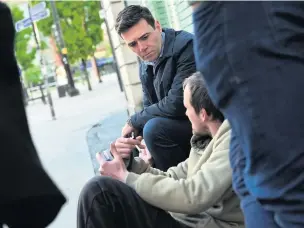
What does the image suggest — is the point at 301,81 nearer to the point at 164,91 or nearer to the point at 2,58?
the point at 2,58

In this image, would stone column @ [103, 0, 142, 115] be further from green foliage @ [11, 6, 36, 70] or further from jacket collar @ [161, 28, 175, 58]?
green foliage @ [11, 6, 36, 70]

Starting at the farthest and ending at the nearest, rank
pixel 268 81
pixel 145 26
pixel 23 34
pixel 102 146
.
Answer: pixel 23 34, pixel 102 146, pixel 145 26, pixel 268 81

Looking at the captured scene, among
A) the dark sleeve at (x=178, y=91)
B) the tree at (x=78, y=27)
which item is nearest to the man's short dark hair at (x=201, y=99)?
the dark sleeve at (x=178, y=91)

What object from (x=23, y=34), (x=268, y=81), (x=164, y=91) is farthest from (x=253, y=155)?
(x=23, y=34)

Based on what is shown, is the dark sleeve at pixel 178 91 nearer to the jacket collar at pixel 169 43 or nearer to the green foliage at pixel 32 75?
the jacket collar at pixel 169 43

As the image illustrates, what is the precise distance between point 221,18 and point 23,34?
27696 millimetres

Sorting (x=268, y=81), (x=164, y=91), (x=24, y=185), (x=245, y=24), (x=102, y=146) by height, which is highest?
(x=245, y=24)

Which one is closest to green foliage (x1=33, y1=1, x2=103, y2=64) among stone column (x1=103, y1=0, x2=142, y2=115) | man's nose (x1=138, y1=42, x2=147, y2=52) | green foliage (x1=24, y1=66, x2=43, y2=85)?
green foliage (x1=24, y1=66, x2=43, y2=85)

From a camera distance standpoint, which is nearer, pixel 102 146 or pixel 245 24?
pixel 245 24

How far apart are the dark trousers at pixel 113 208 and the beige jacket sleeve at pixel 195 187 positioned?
0.05m

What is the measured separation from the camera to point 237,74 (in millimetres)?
1041

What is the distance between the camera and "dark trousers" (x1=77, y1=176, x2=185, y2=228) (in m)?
1.89

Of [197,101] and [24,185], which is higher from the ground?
[24,185]

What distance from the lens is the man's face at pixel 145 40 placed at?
315cm
